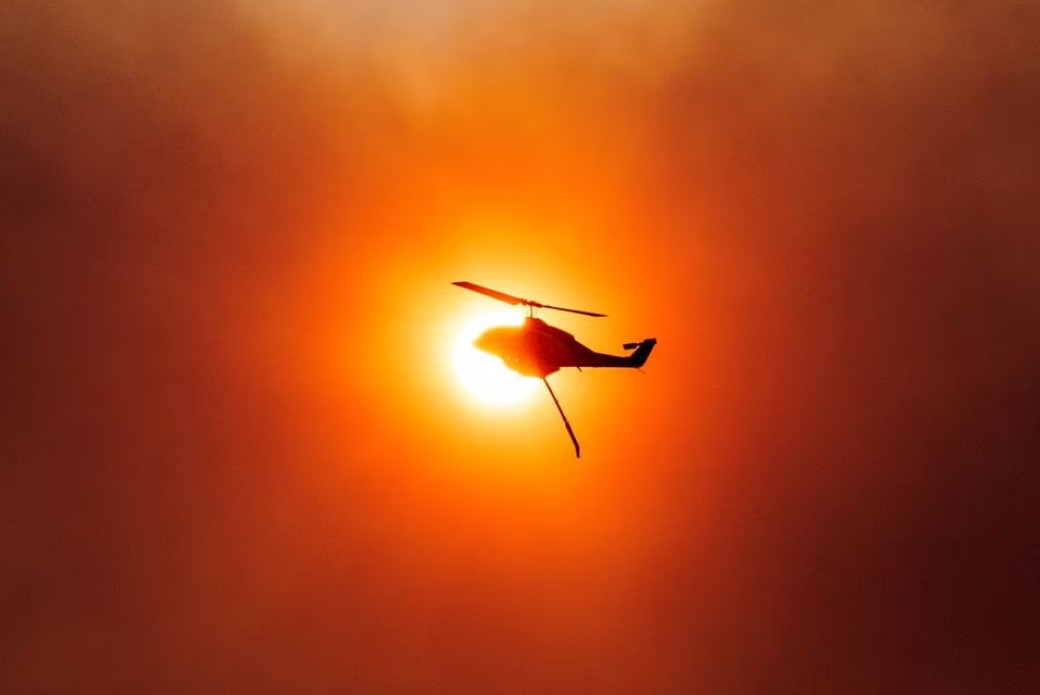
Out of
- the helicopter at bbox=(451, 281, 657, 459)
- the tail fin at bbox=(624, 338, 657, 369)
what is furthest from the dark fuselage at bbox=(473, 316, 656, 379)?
the tail fin at bbox=(624, 338, 657, 369)

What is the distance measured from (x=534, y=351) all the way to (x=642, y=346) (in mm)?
4767

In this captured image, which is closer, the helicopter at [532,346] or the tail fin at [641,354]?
the helicopter at [532,346]

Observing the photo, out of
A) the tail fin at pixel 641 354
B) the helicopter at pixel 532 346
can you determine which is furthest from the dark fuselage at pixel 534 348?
the tail fin at pixel 641 354

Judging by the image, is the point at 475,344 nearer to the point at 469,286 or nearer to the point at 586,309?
the point at 469,286

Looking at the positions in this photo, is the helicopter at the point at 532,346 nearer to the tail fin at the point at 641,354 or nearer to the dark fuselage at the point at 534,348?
the dark fuselage at the point at 534,348

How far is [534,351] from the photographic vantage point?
2853 centimetres

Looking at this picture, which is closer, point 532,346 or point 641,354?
point 532,346

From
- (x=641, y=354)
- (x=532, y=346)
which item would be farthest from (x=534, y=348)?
(x=641, y=354)

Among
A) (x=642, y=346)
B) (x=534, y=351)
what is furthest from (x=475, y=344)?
(x=642, y=346)

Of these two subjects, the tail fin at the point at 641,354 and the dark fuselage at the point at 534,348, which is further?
the tail fin at the point at 641,354

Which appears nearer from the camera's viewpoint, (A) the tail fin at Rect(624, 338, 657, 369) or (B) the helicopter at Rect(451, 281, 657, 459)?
(B) the helicopter at Rect(451, 281, 657, 459)

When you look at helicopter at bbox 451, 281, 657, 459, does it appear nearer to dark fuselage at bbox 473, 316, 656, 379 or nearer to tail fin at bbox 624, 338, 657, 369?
dark fuselage at bbox 473, 316, 656, 379

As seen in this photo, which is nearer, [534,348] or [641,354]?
[534,348]

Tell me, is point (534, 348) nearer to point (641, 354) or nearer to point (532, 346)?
point (532, 346)
